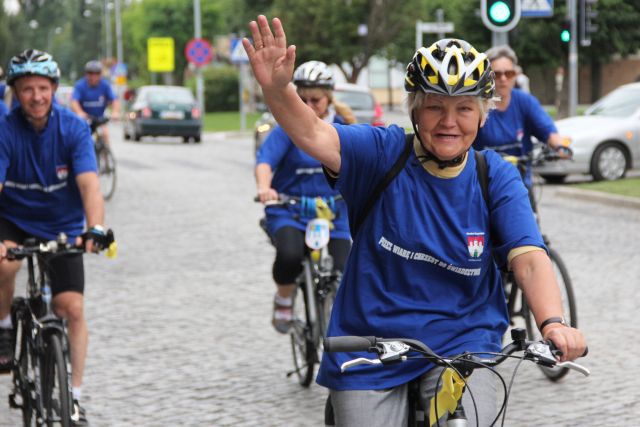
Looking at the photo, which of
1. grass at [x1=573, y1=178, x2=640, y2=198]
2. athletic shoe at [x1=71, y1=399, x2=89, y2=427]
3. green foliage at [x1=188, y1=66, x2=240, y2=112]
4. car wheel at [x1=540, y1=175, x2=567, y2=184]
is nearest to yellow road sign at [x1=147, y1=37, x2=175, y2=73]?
green foliage at [x1=188, y1=66, x2=240, y2=112]

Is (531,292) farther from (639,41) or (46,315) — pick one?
(639,41)

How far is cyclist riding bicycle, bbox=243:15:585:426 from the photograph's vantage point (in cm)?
341

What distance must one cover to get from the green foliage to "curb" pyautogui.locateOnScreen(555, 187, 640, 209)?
181ft

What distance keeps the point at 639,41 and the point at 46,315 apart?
38.8 m

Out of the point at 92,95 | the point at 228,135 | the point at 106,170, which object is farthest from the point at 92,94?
the point at 228,135

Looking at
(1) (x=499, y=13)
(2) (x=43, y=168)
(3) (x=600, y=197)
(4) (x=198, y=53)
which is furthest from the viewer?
(4) (x=198, y=53)

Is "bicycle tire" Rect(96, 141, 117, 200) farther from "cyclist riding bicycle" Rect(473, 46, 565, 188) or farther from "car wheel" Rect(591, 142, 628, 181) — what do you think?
"cyclist riding bicycle" Rect(473, 46, 565, 188)

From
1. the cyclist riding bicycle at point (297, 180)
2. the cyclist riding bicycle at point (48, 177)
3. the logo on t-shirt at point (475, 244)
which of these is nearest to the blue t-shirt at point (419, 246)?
the logo on t-shirt at point (475, 244)

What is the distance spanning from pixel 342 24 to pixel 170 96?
904 inches

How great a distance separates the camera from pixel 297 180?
267 inches

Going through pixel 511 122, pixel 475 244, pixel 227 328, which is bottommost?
pixel 227 328

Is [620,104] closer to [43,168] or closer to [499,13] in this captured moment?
[499,13]

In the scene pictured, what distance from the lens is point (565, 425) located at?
5.88 m

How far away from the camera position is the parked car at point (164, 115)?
1346 inches
